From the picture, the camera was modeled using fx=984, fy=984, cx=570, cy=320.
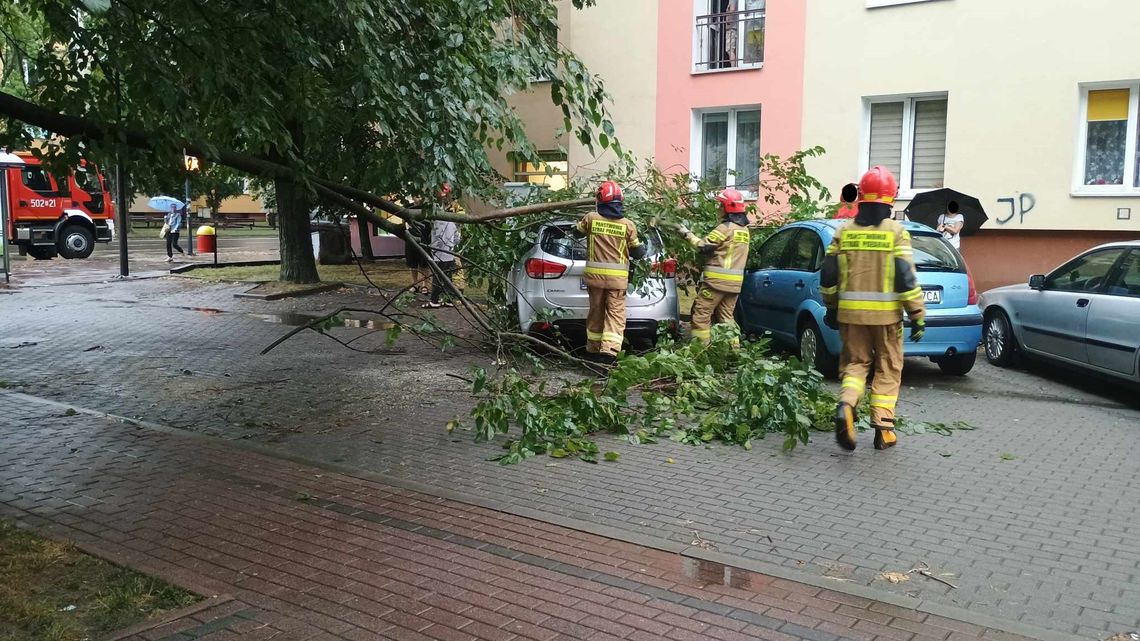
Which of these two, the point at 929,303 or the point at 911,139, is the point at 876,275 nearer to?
the point at 929,303

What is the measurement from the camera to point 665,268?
10.4 meters

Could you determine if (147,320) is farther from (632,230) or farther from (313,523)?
(313,523)

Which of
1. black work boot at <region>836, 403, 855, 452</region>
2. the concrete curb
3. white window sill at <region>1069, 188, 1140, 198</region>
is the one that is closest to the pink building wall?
white window sill at <region>1069, 188, 1140, 198</region>

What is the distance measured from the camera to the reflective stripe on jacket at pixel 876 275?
22.6 feet

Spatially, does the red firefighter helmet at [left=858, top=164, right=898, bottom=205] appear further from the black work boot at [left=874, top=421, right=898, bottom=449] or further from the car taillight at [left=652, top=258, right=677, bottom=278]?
the car taillight at [left=652, top=258, right=677, bottom=278]

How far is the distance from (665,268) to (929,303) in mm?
2663

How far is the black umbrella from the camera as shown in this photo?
14.7 m

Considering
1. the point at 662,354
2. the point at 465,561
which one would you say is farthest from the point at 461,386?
the point at 465,561

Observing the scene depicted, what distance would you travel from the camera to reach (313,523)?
5.46 metres

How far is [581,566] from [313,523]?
161 cm

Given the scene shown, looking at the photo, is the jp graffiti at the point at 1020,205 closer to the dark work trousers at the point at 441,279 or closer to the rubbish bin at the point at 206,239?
the dark work trousers at the point at 441,279

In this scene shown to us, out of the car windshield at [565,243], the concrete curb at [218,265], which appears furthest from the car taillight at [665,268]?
Answer: the concrete curb at [218,265]

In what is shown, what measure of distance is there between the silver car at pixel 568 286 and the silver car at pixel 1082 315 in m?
3.71

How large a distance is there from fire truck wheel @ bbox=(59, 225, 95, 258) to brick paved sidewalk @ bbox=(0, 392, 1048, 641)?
2513cm
